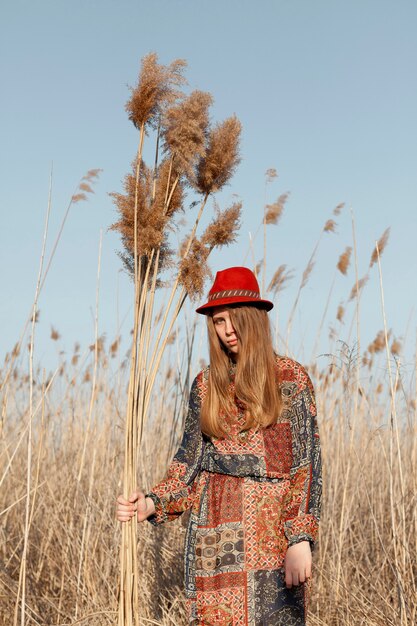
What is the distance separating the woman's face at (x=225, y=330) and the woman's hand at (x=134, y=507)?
523 mm

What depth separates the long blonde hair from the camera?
2217 millimetres

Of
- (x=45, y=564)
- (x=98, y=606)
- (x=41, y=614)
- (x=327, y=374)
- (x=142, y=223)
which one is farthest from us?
(x=327, y=374)

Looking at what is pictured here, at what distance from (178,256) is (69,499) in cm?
176

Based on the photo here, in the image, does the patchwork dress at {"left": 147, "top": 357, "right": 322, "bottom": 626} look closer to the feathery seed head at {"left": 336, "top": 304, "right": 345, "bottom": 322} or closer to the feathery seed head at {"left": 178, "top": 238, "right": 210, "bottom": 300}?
the feathery seed head at {"left": 178, "top": 238, "right": 210, "bottom": 300}

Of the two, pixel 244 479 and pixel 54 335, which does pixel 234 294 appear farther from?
pixel 54 335

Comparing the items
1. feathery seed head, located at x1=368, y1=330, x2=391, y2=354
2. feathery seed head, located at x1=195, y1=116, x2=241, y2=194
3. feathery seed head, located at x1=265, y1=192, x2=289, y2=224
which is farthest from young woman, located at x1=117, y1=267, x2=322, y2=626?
feathery seed head, located at x1=368, y1=330, x2=391, y2=354

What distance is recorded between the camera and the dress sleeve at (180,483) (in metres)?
2.28

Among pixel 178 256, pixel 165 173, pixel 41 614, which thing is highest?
pixel 165 173

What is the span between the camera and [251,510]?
83.7 inches

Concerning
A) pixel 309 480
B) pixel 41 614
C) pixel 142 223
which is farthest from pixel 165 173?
pixel 41 614

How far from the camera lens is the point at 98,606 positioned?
311 cm

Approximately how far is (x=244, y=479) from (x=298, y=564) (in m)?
0.29

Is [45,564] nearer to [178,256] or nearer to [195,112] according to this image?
[178,256]

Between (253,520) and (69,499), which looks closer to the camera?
(253,520)
